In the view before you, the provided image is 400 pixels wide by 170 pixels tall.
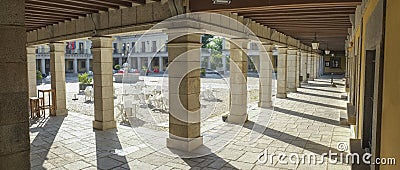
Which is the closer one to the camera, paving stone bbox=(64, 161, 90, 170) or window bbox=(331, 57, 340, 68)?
paving stone bbox=(64, 161, 90, 170)

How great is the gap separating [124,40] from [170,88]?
3843cm

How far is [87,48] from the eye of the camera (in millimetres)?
40812

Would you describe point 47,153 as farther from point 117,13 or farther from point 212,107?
point 212,107

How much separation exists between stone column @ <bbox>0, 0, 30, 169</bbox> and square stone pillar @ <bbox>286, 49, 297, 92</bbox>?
1357 centimetres

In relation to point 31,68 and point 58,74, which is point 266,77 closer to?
point 58,74

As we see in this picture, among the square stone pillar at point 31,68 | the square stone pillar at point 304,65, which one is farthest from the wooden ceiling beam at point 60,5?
the square stone pillar at point 304,65

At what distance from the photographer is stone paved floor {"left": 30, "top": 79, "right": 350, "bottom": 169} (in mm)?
5074

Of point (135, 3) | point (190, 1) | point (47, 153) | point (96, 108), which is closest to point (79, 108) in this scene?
point (96, 108)

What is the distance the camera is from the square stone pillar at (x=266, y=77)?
1069 cm

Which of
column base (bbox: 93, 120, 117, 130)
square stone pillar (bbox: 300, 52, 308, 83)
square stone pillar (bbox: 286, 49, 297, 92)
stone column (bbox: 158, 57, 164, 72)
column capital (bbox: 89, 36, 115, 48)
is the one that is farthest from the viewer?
stone column (bbox: 158, 57, 164, 72)

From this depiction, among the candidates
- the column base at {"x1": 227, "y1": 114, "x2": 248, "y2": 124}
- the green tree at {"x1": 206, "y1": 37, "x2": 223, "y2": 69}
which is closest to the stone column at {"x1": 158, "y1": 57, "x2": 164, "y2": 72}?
the green tree at {"x1": 206, "y1": 37, "x2": 223, "y2": 69}

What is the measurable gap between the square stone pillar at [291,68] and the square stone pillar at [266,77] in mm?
4407
